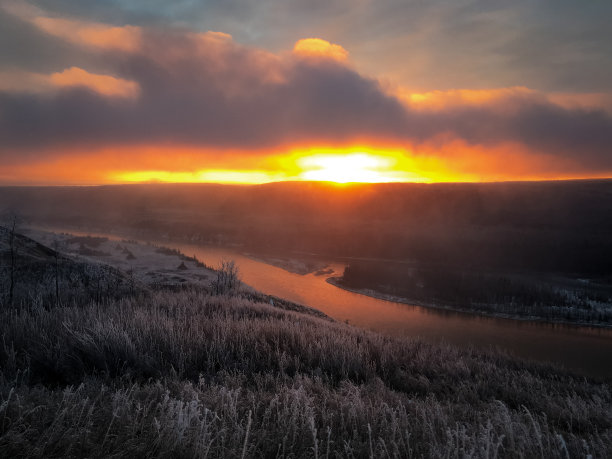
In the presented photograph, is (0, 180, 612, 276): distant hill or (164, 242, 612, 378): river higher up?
(0, 180, 612, 276): distant hill

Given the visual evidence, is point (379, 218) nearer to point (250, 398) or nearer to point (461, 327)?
point (461, 327)

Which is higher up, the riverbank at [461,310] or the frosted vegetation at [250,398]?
the frosted vegetation at [250,398]

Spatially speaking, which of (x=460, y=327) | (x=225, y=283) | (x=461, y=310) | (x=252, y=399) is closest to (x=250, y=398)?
(x=252, y=399)

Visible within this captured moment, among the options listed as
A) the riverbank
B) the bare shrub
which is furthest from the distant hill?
the bare shrub

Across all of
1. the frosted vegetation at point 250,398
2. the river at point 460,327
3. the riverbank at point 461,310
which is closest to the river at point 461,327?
the river at point 460,327

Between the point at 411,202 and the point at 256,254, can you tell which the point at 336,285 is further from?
the point at 411,202

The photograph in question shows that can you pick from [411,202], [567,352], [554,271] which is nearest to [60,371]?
[567,352]

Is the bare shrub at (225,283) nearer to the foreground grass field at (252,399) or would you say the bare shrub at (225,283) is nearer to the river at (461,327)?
the foreground grass field at (252,399)

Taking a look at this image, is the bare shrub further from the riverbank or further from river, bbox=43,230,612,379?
the riverbank
